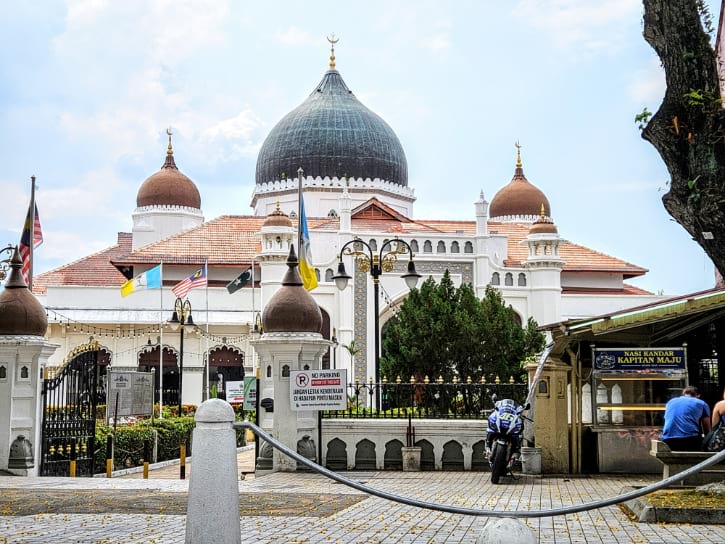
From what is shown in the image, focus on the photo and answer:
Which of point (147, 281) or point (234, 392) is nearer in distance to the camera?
point (234, 392)

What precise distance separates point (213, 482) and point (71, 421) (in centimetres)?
1092

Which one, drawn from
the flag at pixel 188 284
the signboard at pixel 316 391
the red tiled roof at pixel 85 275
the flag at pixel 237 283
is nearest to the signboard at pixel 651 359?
the signboard at pixel 316 391

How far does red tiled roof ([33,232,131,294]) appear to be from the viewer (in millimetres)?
49594

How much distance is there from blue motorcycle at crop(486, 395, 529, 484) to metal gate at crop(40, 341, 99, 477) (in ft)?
22.2

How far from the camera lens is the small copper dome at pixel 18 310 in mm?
15414

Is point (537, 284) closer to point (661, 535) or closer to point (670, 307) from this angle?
point (670, 307)

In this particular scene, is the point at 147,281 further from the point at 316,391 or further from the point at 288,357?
the point at 316,391

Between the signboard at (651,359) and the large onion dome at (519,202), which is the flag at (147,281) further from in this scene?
the large onion dome at (519,202)

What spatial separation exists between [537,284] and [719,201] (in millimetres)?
35123

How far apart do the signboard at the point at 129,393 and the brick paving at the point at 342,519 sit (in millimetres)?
5403

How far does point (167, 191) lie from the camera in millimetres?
55219

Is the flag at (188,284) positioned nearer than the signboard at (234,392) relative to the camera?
No

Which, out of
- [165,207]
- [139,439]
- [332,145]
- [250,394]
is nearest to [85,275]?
[165,207]

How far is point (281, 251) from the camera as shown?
42125 mm
